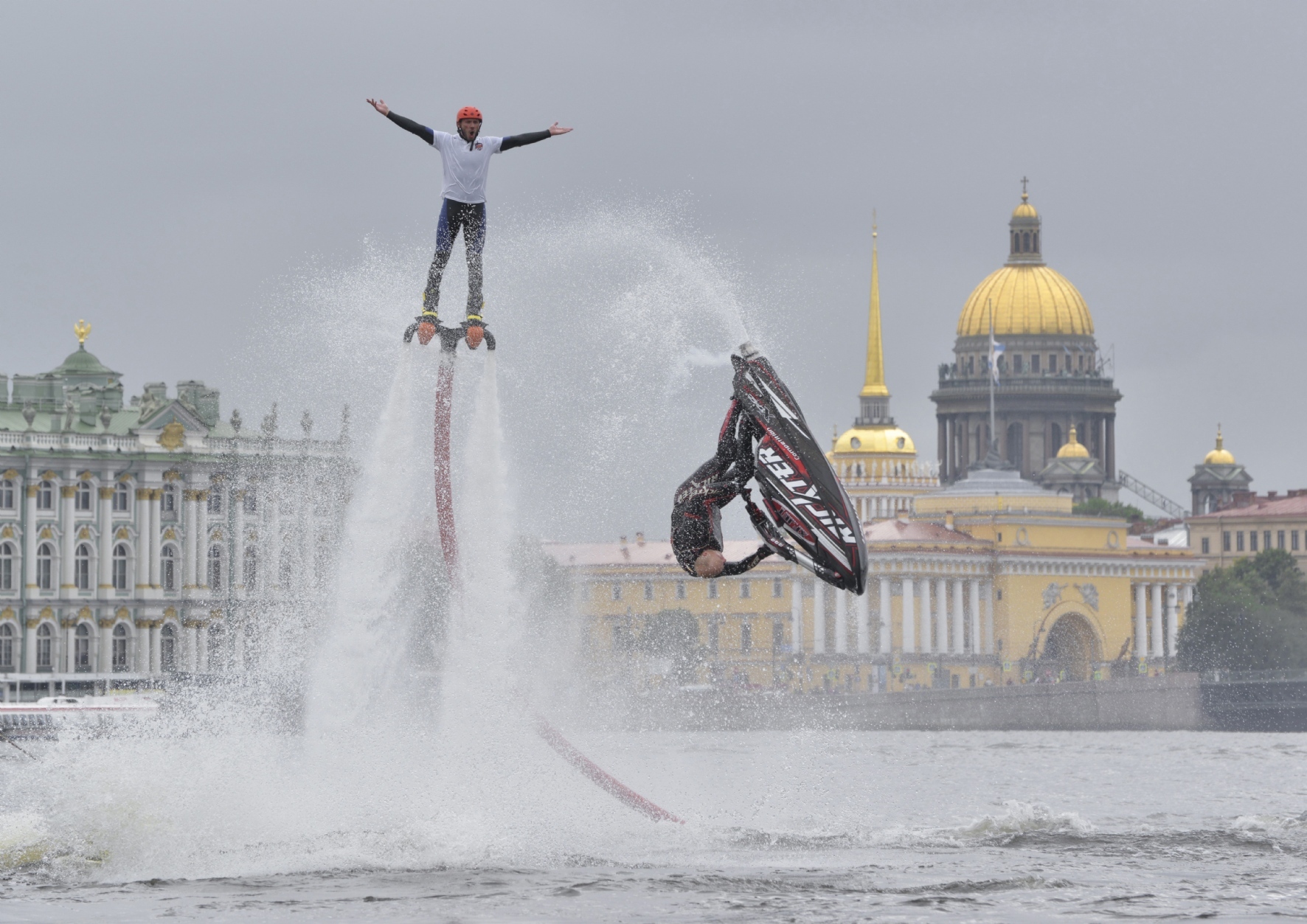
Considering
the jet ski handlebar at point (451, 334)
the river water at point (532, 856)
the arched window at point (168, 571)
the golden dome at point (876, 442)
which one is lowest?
the river water at point (532, 856)

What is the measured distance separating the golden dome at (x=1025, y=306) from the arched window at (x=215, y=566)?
97.6 metres

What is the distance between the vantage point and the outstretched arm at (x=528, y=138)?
2680 cm

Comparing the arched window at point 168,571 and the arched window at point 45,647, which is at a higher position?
the arched window at point 168,571

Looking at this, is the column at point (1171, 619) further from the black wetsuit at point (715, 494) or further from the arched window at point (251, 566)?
the black wetsuit at point (715, 494)

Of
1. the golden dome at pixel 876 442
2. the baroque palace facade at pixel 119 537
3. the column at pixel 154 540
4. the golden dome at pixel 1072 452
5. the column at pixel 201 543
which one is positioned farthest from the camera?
the golden dome at pixel 1072 452

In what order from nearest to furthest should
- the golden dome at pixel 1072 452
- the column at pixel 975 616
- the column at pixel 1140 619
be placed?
the column at pixel 975 616
the column at pixel 1140 619
the golden dome at pixel 1072 452

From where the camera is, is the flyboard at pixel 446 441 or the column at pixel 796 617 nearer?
the flyboard at pixel 446 441

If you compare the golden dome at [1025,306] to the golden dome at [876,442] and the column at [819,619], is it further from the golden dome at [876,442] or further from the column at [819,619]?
the column at [819,619]

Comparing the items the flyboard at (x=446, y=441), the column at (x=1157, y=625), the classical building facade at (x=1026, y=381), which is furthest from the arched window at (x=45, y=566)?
the classical building facade at (x=1026, y=381)

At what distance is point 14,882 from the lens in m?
31.2

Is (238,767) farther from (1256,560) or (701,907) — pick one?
(1256,560)

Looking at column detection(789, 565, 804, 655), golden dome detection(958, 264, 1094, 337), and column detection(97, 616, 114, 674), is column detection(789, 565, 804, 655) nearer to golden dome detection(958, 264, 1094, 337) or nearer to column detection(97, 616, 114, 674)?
column detection(97, 616, 114, 674)

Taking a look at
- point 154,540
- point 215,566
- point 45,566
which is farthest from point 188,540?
point 45,566

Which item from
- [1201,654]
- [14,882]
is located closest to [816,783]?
[14,882]
